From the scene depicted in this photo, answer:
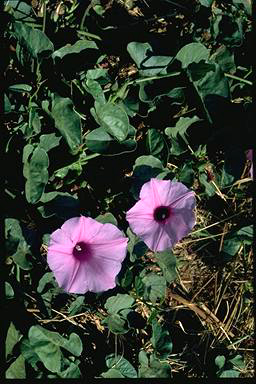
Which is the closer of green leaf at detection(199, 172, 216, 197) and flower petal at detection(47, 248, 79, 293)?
flower petal at detection(47, 248, 79, 293)

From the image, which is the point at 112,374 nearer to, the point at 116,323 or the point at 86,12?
the point at 116,323

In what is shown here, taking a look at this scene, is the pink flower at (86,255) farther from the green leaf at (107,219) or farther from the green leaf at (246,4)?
the green leaf at (246,4)

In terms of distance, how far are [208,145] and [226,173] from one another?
0.13 meters

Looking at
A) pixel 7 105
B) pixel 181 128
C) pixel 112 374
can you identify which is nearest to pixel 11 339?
pixel 112 374

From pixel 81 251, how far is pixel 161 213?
9.7 inches

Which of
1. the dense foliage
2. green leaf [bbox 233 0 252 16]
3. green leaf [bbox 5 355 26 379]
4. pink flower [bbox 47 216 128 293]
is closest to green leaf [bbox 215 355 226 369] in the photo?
the dense foliage

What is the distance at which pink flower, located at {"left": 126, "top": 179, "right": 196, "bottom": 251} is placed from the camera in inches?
60.6

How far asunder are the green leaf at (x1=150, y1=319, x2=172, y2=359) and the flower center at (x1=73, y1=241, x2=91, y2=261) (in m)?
0.32

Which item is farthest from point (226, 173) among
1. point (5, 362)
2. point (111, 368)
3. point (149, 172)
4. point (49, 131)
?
point (5, 362)

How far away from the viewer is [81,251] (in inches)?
62.2

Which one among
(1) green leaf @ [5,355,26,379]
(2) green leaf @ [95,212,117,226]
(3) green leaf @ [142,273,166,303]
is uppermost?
(2) green leaf @ [95,212,117,226]

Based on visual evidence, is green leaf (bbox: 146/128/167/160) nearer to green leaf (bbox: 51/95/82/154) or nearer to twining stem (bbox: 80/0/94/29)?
green leaf (bbox: 51/95/82/154)

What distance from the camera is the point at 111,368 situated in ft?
5.45

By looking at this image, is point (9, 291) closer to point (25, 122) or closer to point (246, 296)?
point (25, 122)
